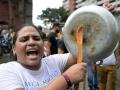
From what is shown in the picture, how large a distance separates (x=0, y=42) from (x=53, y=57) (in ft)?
51.7

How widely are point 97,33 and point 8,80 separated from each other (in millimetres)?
634

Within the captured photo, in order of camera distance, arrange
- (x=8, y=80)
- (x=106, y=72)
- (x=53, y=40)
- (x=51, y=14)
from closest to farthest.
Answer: (x=8, y=80), (x=106, y=72), (x=53, y=40), (x=51, y=14)

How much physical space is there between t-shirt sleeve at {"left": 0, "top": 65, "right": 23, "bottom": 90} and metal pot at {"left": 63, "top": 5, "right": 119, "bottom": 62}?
0.41 metres

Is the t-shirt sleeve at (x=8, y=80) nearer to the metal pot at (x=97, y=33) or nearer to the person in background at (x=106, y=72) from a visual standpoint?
the metal pot at (x=97, y=33)

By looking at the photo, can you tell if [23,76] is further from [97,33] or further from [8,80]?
[97,33]

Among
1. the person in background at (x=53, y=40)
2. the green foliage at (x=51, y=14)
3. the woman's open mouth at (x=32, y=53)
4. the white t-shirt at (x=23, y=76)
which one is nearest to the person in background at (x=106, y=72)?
the person in background at (x=53, y=40)

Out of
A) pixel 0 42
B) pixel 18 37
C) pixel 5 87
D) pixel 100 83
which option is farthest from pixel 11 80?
pixel 0 42

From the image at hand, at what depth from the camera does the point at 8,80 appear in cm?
259

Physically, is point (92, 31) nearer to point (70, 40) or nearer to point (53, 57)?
point (70, 40)

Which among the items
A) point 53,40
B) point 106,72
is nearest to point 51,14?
point 53,40

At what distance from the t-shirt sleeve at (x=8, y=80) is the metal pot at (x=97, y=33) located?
0.41 m

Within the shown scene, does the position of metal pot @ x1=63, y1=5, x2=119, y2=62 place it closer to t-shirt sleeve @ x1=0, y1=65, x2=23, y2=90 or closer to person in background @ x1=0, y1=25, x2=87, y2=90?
person in background @ x1=0, y1=25, x2=87, y2=90

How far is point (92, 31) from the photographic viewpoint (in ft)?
8.69

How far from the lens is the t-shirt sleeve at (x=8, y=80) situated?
2.56 meters
